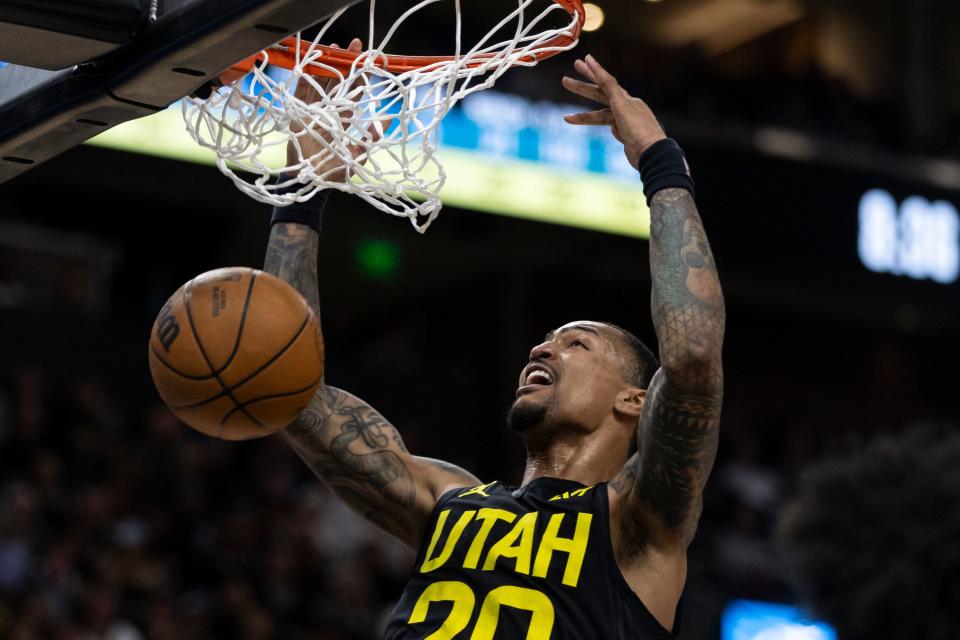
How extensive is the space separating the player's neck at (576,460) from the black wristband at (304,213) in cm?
77

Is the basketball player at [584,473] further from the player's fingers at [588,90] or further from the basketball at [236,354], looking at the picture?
the basketball at [236,354]

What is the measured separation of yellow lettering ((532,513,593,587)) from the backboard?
118cm

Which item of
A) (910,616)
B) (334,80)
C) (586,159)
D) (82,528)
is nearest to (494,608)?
(334,80)

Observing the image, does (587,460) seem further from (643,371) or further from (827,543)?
(827,543)

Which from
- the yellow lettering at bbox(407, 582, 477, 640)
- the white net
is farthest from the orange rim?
the yellow lettering at bbox(407, 582, 477, 640)

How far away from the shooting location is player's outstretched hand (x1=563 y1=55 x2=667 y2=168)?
3.08 meters

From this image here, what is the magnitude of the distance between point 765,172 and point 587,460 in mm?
8293

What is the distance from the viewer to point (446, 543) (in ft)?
10.5

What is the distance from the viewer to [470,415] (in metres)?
11.1

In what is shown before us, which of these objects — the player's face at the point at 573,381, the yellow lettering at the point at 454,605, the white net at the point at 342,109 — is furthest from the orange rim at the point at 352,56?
the yellow lettering at the point at 454,605

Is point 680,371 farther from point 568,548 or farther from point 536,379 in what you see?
point 536,379

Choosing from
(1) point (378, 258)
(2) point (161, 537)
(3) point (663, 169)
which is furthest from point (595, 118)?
(1) point (378, 258)

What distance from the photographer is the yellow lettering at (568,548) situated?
3.03m

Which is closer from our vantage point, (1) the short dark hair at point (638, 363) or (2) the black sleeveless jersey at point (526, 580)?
(2) the black sleeveless jersey at point (526, 580)
